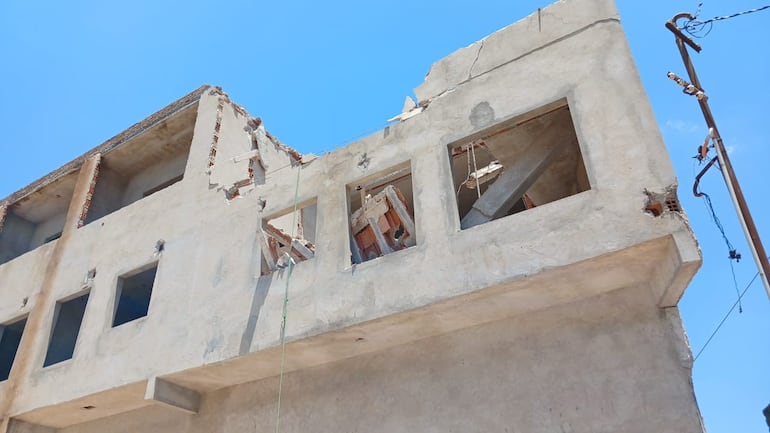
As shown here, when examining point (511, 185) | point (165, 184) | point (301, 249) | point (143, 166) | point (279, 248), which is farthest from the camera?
point (143, 166)

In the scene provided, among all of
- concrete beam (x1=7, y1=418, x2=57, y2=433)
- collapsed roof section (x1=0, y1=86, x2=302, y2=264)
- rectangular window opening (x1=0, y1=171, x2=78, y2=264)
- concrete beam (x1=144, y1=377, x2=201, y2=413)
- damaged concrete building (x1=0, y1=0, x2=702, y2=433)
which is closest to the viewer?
damaged concrete building (x1=0, y1=0, x2=702, y2=433)

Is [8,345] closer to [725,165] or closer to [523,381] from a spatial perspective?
[523,381]

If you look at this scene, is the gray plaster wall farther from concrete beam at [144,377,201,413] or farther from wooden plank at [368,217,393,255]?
wooden plank at [368,217,393,255]

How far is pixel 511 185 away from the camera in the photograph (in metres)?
8.23

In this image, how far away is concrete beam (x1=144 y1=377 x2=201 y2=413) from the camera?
8828 mm

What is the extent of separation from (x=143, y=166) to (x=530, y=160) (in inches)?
418

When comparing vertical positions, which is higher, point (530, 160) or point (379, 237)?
point (530, 160)

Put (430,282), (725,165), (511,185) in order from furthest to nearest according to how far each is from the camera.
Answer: (511,185), (430,282), (725,165)

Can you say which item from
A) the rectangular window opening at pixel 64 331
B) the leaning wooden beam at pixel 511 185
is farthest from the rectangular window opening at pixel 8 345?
the leaning wooden beam at pixel 511 185

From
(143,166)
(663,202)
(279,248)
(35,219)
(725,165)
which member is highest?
(143,166)

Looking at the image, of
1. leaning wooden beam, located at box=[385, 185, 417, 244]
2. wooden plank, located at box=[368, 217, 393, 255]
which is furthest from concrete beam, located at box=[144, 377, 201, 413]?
leaning wooden beam, located at box=[385, 185, 417, 244]

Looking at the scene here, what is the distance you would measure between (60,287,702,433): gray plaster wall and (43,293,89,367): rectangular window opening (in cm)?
506

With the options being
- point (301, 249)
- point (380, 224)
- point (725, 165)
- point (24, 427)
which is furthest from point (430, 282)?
point (24, 427)

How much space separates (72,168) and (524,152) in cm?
1162
